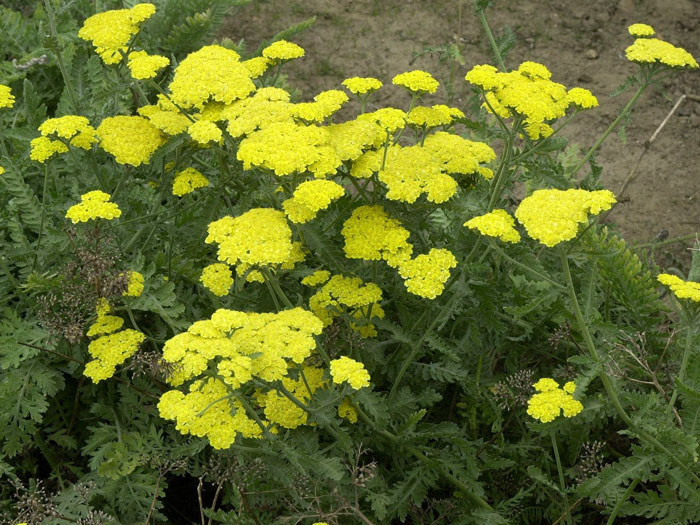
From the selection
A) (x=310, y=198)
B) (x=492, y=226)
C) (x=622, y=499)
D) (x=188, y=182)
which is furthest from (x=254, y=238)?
(x=622, y=499)

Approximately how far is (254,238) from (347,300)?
429 mm

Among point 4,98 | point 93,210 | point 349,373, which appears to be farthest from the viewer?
point 4,98

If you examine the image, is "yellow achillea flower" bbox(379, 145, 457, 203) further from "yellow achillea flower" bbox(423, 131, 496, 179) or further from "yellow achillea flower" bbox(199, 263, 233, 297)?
"yellow achillea flower" bbox(199, 263, 233, 297)

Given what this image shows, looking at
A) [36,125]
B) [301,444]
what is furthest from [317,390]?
[36,125]

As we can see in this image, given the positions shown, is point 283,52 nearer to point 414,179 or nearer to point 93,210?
point 414,179

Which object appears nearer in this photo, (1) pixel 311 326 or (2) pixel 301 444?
(1) pixel 311 326

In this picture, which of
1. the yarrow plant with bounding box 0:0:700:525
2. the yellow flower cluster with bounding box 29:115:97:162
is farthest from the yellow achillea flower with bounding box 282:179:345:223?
the yellow flower cluster with bounding box 29:115:97:162

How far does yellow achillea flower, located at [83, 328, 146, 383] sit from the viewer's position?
9.75ft

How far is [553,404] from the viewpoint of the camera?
2.74 m

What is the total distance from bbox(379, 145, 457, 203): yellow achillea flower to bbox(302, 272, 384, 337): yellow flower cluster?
35 cm

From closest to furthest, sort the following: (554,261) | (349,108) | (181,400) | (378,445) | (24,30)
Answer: (181,400)
(378,445)
(554,261)
(24,30)
(349,108)

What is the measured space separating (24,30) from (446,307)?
12.6ft

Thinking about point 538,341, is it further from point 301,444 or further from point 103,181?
point 103,181

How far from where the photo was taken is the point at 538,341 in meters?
3.81
